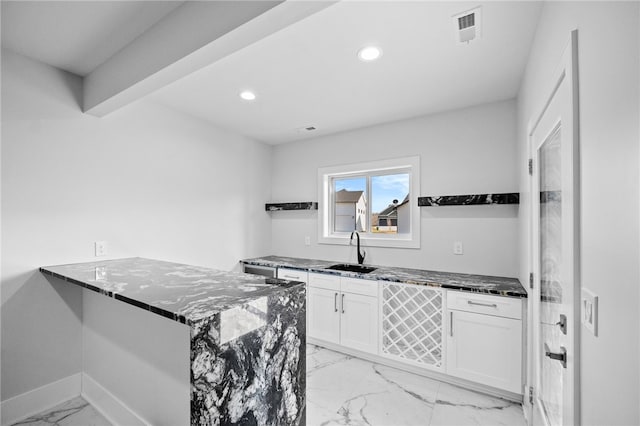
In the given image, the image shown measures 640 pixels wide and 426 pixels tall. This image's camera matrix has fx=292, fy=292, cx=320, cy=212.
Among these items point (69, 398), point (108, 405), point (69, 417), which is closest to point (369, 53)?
point (108, 405)

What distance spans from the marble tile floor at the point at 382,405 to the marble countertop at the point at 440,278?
833 mm

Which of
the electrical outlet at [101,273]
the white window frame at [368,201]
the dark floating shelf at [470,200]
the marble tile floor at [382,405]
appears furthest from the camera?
the white window frame at [368,201]

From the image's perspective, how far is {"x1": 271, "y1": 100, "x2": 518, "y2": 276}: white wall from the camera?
2686mm

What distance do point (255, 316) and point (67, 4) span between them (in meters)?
1.97

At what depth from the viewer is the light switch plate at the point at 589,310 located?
2.76 feet

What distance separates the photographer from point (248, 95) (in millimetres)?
2613

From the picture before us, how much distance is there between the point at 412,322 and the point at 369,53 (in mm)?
2438

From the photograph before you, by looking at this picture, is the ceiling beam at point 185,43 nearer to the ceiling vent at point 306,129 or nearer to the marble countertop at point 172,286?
Answer: the marble countertop at point 172,286

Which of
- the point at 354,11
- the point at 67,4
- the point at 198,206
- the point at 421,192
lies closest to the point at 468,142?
the point at 421,192

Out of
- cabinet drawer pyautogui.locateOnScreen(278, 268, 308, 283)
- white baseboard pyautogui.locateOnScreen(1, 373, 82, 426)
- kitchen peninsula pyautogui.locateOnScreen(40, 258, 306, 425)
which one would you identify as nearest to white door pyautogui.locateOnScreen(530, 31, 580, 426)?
kitchen peninsula pyautogui.locateOnScreen(40, 258, 306, 425)

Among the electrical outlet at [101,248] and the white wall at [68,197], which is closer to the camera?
the white wall at [68,197]

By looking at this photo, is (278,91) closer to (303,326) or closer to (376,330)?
(303,326)

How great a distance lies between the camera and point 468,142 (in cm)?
286

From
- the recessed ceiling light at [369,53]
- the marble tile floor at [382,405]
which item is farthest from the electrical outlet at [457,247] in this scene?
the recessed ceiling light at [369,53]
